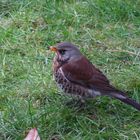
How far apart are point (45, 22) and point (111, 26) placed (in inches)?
27.3

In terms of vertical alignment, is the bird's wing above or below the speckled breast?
above

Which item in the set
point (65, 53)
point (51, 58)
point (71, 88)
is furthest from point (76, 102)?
point (51, 58)

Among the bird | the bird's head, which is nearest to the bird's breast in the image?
the bird

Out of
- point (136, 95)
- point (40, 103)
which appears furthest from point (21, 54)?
point (136, 95)

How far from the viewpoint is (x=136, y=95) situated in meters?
5.09

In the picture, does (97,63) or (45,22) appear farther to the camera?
(45,22)

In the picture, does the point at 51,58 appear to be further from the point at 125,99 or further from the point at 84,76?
the point at 125,99

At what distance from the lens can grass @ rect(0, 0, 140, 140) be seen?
4.67 meters

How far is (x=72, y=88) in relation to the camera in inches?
192

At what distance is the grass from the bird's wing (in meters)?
0.23

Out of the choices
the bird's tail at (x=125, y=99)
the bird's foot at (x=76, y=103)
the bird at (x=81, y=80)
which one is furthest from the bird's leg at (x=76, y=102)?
the bird's tail at (x=125, y=99)

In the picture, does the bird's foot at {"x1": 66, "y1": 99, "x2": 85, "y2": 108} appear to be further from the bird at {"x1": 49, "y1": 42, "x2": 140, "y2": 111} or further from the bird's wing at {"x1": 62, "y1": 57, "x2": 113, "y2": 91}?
the bird's wing at {"x1": 62, "y1": 57, "x2": 113, "y2": 91}

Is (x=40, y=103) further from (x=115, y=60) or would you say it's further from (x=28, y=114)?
(x=115, y=60)

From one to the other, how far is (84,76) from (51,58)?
0.99 meters
